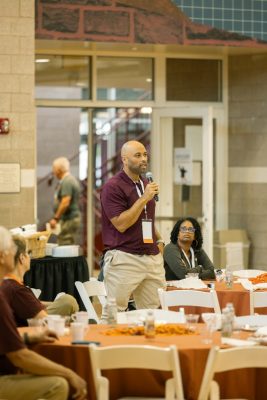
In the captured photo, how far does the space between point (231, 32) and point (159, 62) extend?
46.2 inches

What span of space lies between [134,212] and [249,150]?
5871mm

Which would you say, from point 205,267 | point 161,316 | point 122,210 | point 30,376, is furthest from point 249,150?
point 30,376

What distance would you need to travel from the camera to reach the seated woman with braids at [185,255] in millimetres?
8805

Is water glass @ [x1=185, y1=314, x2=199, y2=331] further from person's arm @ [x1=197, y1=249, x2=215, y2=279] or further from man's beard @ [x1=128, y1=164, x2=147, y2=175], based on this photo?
person's arm @ [x1=197, y1=249, x2=215, y2=279]

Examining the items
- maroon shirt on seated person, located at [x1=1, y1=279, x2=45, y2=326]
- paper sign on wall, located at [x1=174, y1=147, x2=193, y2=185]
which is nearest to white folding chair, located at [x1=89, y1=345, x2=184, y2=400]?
maroon shirt on seated person, located at [x1=1, y1=279, x2=45, y2=326]

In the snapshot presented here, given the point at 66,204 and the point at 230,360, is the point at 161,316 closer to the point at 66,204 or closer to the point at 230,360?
the point at 230,360

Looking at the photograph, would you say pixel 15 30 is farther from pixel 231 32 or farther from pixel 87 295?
pixel 87 295

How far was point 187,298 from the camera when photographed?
6.96m

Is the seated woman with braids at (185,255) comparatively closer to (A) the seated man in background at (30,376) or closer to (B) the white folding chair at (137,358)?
(A) the seated man in background at (30,376)

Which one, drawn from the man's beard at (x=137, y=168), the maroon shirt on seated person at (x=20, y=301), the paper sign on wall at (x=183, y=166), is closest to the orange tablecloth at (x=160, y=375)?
the maroon shirt on seated person at (x=20, y=301)

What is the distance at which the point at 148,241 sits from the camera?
7504 mm

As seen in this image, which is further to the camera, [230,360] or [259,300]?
[259,300]

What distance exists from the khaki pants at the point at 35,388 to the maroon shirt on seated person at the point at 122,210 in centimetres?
241

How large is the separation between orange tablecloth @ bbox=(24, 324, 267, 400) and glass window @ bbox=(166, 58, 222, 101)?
7.64 metres
